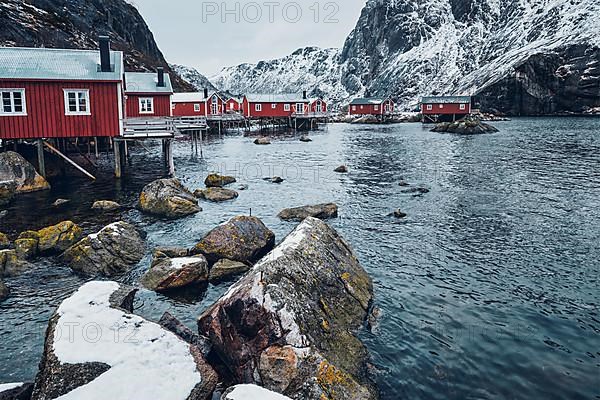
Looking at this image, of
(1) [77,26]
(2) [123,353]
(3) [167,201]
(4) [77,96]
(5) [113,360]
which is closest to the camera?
(5) [113,360]

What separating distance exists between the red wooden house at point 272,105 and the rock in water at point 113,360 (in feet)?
292

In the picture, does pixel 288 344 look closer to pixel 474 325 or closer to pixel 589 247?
pixel 474 325

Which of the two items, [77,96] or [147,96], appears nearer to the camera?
[77,96]

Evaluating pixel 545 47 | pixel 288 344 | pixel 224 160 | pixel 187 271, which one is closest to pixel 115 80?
pixel 224 160

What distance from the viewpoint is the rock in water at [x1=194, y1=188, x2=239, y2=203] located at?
26281 millimetres

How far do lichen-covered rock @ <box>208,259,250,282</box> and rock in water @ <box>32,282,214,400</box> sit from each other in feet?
17.1

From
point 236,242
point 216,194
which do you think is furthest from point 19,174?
point 236,242

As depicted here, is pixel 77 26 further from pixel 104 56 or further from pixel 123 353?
→ pixel 123 353

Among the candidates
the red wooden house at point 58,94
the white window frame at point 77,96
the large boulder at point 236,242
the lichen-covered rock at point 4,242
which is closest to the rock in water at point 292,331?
the large boulder at point 236,242

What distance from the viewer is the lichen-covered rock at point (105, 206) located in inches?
910

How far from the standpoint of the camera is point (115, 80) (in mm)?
29438

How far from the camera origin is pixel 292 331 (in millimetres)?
8680

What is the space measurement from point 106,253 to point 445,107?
4182 inches

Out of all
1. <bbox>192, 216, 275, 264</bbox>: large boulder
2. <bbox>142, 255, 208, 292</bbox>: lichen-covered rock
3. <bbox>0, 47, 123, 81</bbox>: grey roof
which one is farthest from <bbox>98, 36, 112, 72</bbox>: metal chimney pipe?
<bbox>142, 255, 208, 292</bbox>: lichen-covered rock
